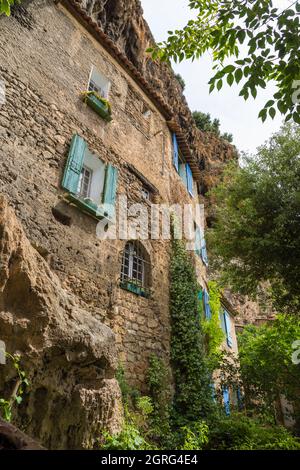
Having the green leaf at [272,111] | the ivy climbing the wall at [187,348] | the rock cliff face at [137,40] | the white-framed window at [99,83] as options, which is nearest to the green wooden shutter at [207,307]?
the ivy climbing the wall at [187,348]

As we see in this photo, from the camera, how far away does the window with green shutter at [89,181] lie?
6.63 meters

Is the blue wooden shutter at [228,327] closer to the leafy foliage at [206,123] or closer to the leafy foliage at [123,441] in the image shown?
the leafy foliage at [123,441]

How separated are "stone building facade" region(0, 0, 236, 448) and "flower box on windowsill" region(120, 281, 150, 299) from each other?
4 centimetres

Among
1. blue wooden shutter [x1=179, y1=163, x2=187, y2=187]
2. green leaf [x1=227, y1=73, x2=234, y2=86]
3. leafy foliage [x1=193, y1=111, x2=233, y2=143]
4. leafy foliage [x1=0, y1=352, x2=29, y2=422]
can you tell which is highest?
leafy foliage [x1=193, y1=111, x2=233, y2=143]

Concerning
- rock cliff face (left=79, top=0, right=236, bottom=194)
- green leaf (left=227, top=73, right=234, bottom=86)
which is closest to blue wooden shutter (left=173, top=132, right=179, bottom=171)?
rock cliff face (left=79, top=0, right=236, bottom=194)

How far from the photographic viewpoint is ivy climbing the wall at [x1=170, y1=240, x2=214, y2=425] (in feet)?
23.3

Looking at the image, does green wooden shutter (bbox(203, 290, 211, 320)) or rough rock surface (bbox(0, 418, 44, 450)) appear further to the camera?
green wooden shutter (bbox(203, 290, 211, 320))

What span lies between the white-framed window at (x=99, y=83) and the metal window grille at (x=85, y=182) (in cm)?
278

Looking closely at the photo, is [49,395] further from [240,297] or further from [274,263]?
[240,297]

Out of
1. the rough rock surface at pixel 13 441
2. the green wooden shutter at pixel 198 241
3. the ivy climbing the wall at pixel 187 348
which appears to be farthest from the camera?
the green wooden shutter at pixel 198 241

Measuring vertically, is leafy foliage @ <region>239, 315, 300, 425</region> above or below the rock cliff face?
below

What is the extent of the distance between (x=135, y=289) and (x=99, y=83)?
6216 mm

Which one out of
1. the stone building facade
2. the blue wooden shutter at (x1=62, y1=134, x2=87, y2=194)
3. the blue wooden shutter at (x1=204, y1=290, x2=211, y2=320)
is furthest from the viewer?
the blue wooden shutter at (x1=204, y1=290, x2=211, y2=320)

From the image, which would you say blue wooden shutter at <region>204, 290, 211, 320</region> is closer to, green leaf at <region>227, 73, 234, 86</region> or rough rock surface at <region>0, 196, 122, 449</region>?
rough rock surface at <region>0, 196, 122, 449</region>
